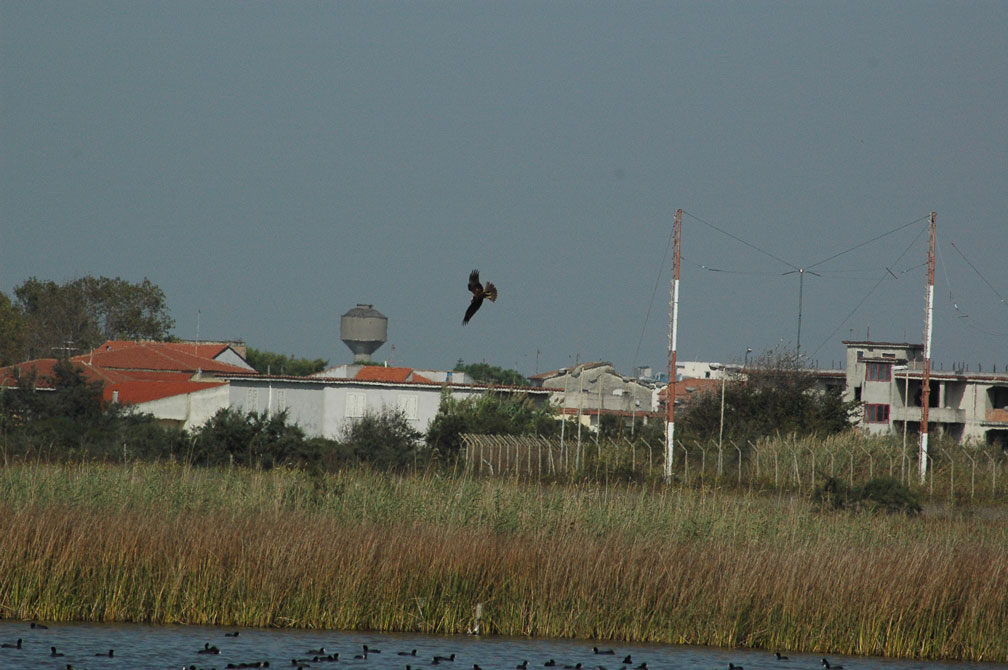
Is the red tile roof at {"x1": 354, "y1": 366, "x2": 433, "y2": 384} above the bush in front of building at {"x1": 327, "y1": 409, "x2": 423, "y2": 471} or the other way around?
above

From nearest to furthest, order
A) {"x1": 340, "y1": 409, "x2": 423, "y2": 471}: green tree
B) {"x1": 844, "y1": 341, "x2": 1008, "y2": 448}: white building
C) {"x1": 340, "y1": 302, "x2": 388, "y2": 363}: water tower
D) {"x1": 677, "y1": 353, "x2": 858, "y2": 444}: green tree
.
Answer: {"x1": 340, "y1": 409, "x2": 423, "y2": 471}: green tree, {"x1": 677, "y1": 353, "x2": 858, "y2": 444}: green tree, {"x1": 844, "y1": 341, "x2": 1008, "y2": 448}: white building, {"x1": 340, "y1": 302, "x2": 388, "y2": 363}: water tower

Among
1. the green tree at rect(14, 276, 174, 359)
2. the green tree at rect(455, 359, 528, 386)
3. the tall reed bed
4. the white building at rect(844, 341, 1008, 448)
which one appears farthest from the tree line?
the tall reed bed

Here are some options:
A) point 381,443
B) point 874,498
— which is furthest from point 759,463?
point 381,443

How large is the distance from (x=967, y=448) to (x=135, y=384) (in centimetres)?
4055

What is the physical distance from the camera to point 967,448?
48.0 m

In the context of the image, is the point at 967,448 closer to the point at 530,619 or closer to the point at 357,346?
the point at 530,619

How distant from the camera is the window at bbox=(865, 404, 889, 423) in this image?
79188mm

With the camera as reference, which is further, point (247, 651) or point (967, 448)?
point (967, 448)

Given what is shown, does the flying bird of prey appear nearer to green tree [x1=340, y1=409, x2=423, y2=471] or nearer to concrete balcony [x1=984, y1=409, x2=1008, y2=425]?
green tree [x1=340, y1=409, x2=423, y2=471]

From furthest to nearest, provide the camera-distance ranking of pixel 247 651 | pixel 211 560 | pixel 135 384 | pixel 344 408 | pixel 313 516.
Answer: pixel 135 384
pixel 344 408
pixel 313 516
pixel 211 560
pixel 247 651

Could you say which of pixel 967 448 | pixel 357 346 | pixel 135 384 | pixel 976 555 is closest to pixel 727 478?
pixel 967 448

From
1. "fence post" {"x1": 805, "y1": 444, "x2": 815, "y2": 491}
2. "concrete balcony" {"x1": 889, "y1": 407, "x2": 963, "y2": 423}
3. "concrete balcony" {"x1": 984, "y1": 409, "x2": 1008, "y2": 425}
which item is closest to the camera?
"fence post" {"x1": 805, "y1": 444, "x2": 815, "y2": 491}

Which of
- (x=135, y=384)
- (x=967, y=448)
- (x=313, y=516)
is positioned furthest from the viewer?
(x=135, y=384)

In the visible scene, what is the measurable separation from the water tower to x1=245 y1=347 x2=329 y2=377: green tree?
57.0ft
